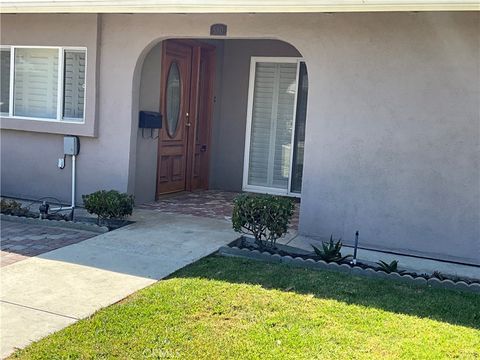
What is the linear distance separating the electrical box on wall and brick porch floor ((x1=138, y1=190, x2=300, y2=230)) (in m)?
1.29

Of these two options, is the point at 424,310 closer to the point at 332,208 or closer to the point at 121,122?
the point at 332,208

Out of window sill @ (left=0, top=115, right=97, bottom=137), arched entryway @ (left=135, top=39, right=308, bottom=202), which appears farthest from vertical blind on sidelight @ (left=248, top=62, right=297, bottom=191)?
window sill @ (left=0, top=115, right=97, bottom=137)

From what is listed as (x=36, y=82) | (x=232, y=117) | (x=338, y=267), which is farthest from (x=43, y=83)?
(x=338, y=267)

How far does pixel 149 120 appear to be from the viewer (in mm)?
8258

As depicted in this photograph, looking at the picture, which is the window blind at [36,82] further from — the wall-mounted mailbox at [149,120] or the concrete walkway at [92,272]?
the concrete walkway at [92,272]

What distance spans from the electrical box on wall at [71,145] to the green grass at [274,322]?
12.4 feet

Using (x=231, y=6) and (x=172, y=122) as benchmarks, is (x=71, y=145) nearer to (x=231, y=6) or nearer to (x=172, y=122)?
(x=172, y=122)

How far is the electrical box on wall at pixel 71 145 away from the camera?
27.0 feet

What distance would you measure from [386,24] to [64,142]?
4.94 metres

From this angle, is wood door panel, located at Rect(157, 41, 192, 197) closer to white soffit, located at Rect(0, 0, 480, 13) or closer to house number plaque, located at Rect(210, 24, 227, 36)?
house number plaque, located at Rect(210, 24, 227, 36)

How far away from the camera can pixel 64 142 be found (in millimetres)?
8297

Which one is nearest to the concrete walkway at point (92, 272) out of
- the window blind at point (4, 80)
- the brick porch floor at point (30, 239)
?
the brick porch floor at point (30, 239)

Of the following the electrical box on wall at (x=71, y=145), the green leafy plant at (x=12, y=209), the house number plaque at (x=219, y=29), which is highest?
the house number plaque at (x=219, y=29)

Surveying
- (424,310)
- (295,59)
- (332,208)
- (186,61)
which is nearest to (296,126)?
(295,59)
